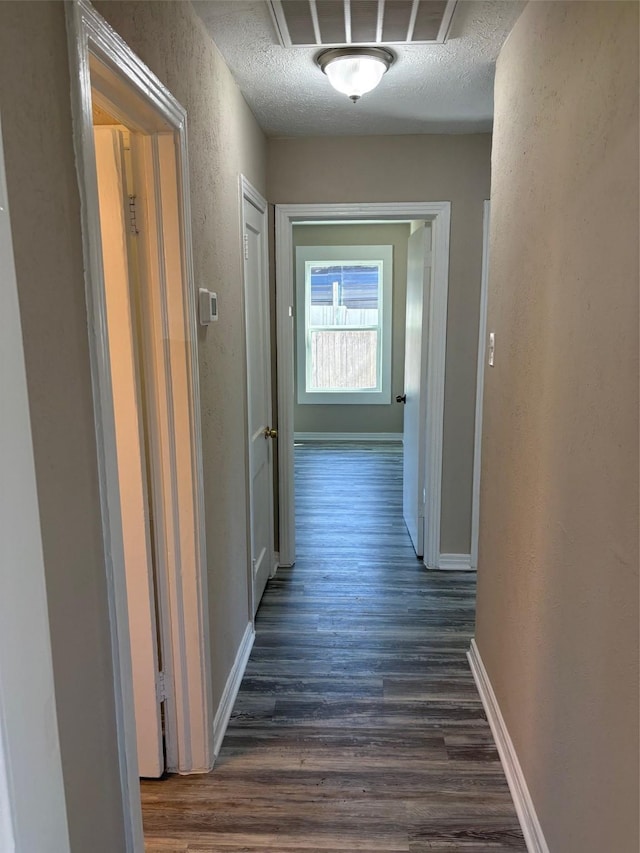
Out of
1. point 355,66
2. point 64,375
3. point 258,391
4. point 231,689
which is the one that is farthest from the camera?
point 258,391

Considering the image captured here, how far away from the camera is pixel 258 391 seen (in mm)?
3023

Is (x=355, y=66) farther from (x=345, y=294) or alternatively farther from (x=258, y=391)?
(x=345, y=294)

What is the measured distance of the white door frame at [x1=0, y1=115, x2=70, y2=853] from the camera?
28.0 inches

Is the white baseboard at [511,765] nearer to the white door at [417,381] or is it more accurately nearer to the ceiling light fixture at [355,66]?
the white door at [417,381]

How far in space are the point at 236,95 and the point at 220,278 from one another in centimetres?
84

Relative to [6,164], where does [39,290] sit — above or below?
below

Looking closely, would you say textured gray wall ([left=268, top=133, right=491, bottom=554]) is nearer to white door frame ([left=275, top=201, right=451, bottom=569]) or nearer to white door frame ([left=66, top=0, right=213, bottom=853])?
white door frame ([left=275, top=201, right=451, bottom=569])

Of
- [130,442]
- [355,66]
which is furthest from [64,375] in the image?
[355,66]

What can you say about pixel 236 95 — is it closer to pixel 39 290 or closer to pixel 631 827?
pixel 39 290

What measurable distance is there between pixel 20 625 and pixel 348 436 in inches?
239

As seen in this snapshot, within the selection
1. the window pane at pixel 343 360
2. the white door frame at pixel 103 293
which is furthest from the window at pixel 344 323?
the white door frame at pixel 103 293

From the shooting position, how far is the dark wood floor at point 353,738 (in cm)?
174

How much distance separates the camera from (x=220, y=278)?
2.12 m

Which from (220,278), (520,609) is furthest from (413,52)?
(520,609)
